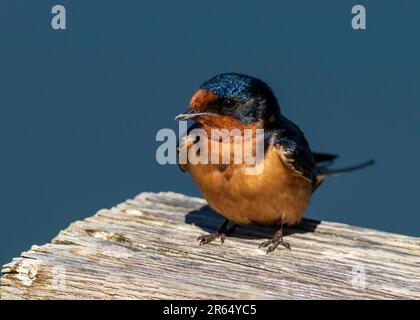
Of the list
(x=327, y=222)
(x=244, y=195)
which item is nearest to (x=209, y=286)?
(x=244, y=195)

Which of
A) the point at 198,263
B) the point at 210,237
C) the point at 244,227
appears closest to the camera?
the point at 198,263

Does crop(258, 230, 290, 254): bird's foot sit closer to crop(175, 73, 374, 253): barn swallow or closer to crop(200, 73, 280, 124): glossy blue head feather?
crop(175, 73, 374, 253): barn swallow

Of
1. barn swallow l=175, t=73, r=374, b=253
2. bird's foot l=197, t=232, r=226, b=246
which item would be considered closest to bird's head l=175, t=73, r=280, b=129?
barn swallow l=175, t=73, r=374, b=253

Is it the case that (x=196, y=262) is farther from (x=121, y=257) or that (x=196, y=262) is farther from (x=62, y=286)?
(x=62, y=286)

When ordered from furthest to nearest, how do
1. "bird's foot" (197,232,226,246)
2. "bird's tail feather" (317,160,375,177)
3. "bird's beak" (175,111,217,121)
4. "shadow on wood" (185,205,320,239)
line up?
"bird's tail feather" (317,160,375,177) → "shadow on wood" (185,205,320,239) → "bird's foot" (197,232,226,246) → "bird's beak" (175,111,217,121)

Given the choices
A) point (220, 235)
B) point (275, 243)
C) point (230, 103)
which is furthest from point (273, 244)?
point (230, 103)

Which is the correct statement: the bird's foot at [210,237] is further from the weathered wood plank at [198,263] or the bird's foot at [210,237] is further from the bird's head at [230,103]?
the bird's head at [230,103]

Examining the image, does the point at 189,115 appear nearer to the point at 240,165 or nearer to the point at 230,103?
the point at 230,103

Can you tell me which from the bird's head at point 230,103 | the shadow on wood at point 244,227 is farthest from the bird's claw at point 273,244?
the bird's head at point 230,103
